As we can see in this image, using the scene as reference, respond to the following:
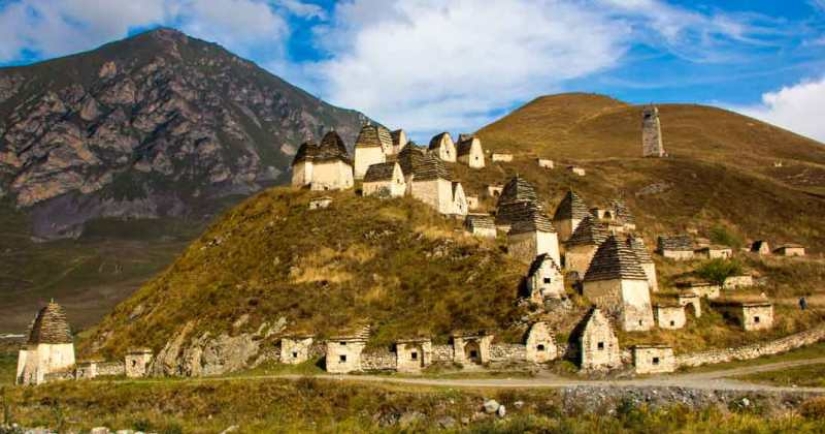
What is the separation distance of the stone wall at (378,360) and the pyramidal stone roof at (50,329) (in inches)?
703

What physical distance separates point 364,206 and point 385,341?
17.0 meters

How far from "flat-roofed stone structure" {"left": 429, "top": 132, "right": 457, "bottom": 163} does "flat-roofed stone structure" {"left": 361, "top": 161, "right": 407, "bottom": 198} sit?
17584mm

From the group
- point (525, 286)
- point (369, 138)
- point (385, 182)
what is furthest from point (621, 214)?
point (525, 286)

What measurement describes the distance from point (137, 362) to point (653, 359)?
2527 cm

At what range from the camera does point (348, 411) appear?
98.3 feet

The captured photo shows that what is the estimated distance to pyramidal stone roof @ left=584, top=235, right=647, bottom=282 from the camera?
123ft

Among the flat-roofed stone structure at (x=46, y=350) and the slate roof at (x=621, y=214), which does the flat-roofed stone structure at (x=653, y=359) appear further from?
the flat-roofed stone structure at (x=46, y=350)

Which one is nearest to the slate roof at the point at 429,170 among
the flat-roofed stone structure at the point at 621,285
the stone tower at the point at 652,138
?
the flat-roofed stone structure at the point at 621,285

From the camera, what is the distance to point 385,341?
1449 inches

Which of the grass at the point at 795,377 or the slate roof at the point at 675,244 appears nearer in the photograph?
the grass at the point at 795,377

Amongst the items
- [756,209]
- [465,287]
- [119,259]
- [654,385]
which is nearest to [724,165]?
[756,209]

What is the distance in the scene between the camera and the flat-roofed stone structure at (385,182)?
53.9 meters

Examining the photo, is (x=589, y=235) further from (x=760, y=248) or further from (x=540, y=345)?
(x=760, y=248)

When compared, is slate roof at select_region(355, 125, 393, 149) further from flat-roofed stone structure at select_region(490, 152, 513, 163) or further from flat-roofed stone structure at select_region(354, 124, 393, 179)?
flat-roofed stone structure at select_region(490, 152, 513, 163)
